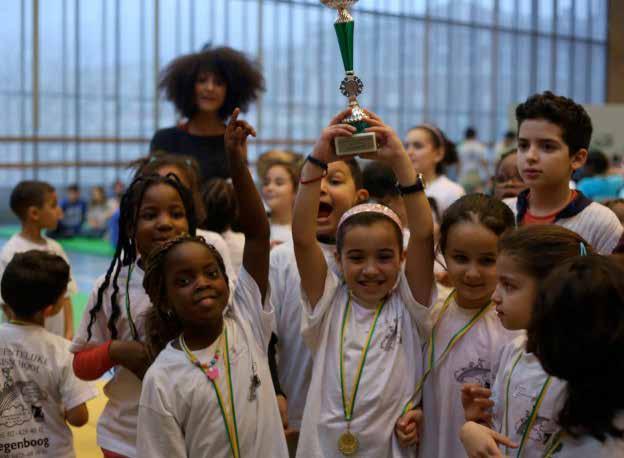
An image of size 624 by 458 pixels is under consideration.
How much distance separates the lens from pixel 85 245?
47.0 ft

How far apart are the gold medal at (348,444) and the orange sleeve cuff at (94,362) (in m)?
0.80

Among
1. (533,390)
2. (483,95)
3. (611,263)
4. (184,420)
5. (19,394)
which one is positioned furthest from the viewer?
(483,95)

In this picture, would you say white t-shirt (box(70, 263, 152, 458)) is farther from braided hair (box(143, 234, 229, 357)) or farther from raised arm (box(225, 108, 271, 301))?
raised arm (box(225, 108, 271, 301))

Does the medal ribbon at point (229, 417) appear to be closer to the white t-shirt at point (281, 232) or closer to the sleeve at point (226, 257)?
the sleeve at point (226, 257)

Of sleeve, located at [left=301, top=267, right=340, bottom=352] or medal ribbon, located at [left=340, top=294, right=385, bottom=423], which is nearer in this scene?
medal ribbon, located at [left=340, top=294, right=385, bottom=423]

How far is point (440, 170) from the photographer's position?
5.89 m

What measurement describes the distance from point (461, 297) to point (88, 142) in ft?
47.1

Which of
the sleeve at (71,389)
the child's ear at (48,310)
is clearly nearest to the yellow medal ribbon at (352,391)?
the sleeve at (71,389)

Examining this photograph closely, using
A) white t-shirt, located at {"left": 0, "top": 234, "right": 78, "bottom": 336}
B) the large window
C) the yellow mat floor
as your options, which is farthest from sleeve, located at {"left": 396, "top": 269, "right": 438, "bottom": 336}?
the large window

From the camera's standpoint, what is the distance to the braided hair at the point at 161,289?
2.68 m

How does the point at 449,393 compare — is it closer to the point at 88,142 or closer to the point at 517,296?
the point at 517,296

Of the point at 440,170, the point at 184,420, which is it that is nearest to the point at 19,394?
the point at 184,420

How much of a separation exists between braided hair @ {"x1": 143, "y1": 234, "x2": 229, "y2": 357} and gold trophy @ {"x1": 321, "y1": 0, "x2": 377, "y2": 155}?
540 millimetres

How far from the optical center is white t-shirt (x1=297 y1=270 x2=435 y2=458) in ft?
8.96
